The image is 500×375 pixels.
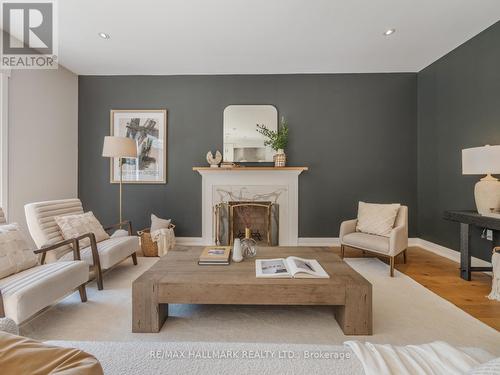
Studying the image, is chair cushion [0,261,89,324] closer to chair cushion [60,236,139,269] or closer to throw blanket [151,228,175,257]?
chair cushion [60,236,139,269]

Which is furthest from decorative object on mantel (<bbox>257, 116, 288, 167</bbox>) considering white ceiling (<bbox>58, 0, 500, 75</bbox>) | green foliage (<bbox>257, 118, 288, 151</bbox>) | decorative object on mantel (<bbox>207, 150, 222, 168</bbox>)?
white ceiling (<bbox>58, 0, 500, 75</bbox>)

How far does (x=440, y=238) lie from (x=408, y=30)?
291 cm

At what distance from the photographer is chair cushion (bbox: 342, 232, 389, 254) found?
307 centimetres

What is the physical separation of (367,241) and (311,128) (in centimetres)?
208

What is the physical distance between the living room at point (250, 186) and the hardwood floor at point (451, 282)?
3 centimetres

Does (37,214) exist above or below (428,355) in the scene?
above

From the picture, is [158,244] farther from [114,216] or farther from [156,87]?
[156,87]

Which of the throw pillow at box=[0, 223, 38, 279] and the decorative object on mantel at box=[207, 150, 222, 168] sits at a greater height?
the decorative object on mantel at box=[207, 150, 222, 168]

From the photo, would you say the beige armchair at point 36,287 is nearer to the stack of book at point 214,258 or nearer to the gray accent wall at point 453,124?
the stack of book at point 214,258

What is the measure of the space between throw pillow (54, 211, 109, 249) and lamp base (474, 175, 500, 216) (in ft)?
13.8

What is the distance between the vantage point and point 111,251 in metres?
2.69

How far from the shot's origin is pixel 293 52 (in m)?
3.66

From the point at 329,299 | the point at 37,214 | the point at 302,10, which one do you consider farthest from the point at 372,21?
the point at 37,214

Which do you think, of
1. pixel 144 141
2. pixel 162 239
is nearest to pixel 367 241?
pixel 162 239
